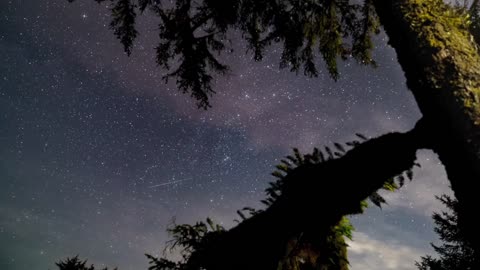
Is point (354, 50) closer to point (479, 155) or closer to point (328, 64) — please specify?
point (328, 64)

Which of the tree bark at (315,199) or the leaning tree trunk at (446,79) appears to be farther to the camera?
the tree bark at (315,199)

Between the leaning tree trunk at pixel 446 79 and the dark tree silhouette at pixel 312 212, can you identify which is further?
the dark tree silhouette at pixel 312 212

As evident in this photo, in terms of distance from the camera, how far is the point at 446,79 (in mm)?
2420

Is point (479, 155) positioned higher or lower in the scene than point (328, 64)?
lower

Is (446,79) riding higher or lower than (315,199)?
higher

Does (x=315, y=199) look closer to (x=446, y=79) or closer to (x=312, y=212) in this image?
(x=312, y=212)

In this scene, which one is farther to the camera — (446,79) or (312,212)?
(312,212)

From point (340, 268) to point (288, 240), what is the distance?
4.99 feet

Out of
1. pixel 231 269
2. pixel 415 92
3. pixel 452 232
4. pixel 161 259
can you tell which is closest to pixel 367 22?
pixel 415 92

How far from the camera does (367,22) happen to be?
579 centimetres

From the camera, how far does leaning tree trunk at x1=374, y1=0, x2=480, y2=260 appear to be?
2051mm

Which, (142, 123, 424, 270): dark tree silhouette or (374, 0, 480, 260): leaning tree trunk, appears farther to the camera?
(142, 123, 424, 270): dark tree silhouette

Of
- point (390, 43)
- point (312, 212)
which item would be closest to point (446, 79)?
point (390, 43)

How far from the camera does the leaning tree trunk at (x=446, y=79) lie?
205cm
